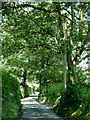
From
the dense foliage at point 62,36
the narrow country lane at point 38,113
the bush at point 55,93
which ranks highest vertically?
the dense foliage at point 62,36

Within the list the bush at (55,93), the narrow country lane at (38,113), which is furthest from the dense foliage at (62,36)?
the bush at (55,93)

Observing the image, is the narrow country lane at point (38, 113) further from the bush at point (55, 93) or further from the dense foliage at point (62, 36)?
the bush at point (55, 93)

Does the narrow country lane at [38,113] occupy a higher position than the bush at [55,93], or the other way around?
the bush at [55,93]

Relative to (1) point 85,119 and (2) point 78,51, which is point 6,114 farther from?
(2) point 78,51

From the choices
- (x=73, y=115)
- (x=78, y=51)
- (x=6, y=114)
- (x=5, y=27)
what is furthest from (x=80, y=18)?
(x=6, y=114)

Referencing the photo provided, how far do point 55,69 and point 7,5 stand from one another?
449 inches

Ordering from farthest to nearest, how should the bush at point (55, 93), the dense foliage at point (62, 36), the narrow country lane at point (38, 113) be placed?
1. the bush at point (55, 93)
2. the narrow country lane at point (38, 113)
3. the dense foliage at point (62, 36)

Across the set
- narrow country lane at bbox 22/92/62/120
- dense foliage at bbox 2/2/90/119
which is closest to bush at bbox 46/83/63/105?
dense foliage at bbox 2/2/90/119

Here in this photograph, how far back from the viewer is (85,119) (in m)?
7.11

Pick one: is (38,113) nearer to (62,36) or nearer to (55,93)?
(55,93)

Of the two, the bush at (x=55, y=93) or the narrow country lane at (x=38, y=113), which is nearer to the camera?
the narrow country lane at (x=38, y=113)

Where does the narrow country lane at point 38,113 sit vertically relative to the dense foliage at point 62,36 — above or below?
below

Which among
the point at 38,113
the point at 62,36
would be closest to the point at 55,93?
the point at 38,113

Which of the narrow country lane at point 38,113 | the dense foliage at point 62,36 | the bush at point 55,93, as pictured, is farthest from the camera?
the bush at point 55,93
